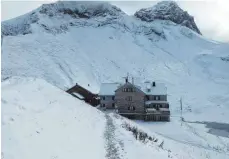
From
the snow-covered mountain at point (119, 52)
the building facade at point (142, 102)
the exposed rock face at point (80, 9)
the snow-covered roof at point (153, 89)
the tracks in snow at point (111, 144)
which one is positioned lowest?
the tracks in snow at point (111, 144)

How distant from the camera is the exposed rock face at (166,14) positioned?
18612cm

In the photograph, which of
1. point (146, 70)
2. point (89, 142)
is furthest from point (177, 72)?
point (89, 142)

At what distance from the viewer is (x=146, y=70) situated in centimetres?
13925

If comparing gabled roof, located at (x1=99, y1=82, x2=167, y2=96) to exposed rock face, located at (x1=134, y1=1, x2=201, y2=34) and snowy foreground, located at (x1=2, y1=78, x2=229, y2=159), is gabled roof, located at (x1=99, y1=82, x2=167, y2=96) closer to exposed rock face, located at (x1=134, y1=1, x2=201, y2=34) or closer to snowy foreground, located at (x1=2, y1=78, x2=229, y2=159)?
snowy foreground, located at (x1=2, y1=78, x2=229, y2=159)

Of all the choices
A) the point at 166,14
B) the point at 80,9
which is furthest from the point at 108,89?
the point at 166,14

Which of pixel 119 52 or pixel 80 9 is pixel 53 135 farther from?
pixel 80 9

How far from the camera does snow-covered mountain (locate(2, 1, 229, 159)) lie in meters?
117

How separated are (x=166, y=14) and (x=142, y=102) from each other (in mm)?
123822

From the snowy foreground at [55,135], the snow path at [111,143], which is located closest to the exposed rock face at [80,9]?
the snowy foreground at [55,135]

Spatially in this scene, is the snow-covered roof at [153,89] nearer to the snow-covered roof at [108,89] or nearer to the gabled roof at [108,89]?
the gabled roof at [108,89]

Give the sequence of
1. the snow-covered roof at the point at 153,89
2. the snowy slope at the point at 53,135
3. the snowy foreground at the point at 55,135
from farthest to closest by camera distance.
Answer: the snow-covered roof at the point at 153,89 < the snowy foreground at the point at 55,135 < the snowy slope at the point at 53,135

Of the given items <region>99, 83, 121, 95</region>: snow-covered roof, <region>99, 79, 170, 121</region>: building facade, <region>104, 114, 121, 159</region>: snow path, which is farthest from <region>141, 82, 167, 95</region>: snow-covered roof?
<region>104, 114, 121, 159</region>: snow path

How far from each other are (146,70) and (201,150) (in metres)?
93.9

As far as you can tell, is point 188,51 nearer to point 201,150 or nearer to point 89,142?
point 201,150
